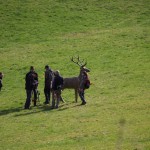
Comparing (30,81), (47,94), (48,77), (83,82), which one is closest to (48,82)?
(48,77)

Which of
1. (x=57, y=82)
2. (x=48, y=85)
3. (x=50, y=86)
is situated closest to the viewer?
(x=57, y=82)

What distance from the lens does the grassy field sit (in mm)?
23906

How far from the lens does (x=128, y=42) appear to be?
51750 mm

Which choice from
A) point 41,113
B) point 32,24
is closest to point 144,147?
point 41,113

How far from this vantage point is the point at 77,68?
4347 centimetres

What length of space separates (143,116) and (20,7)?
41978 mm

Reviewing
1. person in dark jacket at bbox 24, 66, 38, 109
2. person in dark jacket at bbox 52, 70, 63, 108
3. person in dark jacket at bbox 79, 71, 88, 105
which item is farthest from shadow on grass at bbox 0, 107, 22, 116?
person in dark jacket at bbox 79, 71, 88, 105

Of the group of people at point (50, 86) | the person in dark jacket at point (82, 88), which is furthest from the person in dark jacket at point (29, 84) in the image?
the person in dark jacket at point (82, 88)

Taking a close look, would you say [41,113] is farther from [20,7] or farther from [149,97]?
[20,7]

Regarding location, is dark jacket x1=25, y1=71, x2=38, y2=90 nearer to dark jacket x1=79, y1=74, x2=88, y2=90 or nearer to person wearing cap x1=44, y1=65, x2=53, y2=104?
person wearing cap x1=44, y1=65, x2=53, y2=104

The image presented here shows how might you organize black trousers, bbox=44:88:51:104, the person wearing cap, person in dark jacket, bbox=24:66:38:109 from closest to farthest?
person in dark jacket, bbox=24:66:38:109 < the person wearing cap < black trousers, bbox=44:88:51:104

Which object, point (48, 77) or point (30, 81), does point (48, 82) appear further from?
point (30, 81)

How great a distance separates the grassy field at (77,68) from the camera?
78.4 ft

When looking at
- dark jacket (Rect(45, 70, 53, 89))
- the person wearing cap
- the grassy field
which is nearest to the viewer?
the grassy field
